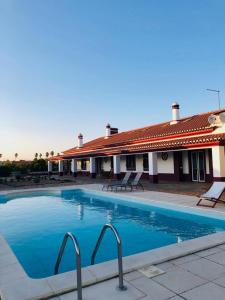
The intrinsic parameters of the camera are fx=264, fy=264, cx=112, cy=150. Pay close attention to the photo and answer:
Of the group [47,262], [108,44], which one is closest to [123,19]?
[108,44]

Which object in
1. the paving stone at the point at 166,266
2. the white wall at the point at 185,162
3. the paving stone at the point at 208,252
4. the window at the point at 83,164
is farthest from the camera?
the window at the point at 83,164

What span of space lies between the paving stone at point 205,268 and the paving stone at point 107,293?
1164 millimetres

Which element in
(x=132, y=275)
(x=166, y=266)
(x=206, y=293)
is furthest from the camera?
(x=166, y=266)

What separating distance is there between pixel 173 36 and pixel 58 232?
13067mm

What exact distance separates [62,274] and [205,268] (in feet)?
7.82

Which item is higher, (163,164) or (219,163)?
(163,164)

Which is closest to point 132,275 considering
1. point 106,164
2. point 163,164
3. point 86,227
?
point 86,227

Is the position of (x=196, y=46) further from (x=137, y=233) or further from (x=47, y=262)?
(x=47, y=262)

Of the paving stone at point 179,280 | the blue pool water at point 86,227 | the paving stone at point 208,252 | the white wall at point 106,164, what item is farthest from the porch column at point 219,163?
the white wall at point 106,164

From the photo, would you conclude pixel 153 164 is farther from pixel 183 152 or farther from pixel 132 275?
pixel 132 275

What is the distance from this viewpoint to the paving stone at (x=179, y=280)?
3.82m

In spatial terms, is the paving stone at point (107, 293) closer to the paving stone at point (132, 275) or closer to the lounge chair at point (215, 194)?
the paving stone at point (132, 275)

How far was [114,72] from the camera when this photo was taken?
20.0 m

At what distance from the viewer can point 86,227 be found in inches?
361
